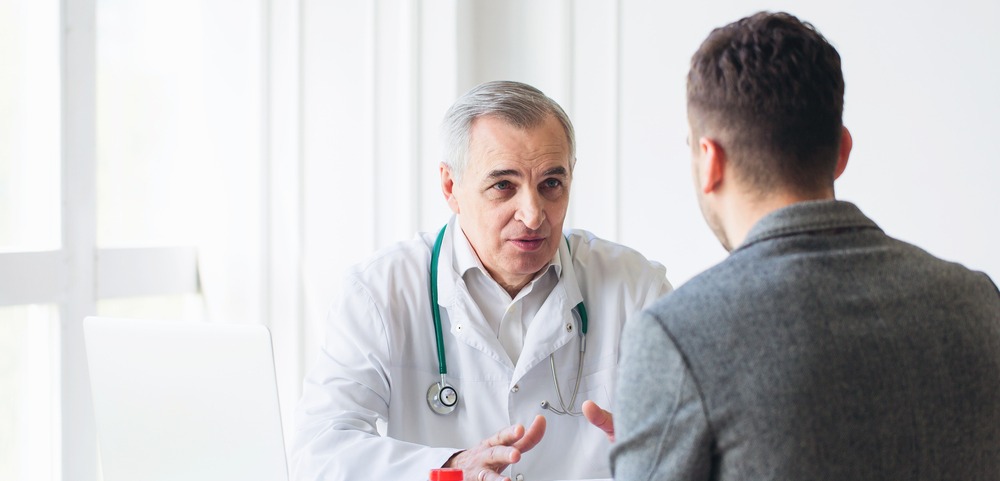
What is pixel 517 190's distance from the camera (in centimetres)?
215

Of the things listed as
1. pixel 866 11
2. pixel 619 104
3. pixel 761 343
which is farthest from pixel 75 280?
pixel 866 11

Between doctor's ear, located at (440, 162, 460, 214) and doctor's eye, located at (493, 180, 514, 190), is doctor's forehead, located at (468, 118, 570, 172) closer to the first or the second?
doctor's eye, located at (493, 180, 514, 190)

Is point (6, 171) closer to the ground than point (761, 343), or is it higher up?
higher up

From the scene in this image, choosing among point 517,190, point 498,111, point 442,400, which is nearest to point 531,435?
point 442,400

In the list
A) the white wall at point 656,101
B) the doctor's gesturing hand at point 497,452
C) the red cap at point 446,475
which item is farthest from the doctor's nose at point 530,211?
the white wall at point 656,101

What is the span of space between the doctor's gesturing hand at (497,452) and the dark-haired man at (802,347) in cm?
66

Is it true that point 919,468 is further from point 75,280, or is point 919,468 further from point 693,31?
point 693,31

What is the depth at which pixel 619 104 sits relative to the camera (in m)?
3.37

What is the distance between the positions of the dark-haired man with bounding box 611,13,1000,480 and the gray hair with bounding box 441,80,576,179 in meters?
1.07

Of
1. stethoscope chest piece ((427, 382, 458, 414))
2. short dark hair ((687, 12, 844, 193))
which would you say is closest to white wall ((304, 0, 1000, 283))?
stethoscope chest piece ((427, 382, 458, 414))

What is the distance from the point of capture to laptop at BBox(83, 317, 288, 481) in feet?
4.77

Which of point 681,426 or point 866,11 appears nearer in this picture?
point 681,426

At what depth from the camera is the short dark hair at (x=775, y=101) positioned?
3.47 ft

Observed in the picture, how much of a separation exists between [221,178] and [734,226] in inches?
94.7
